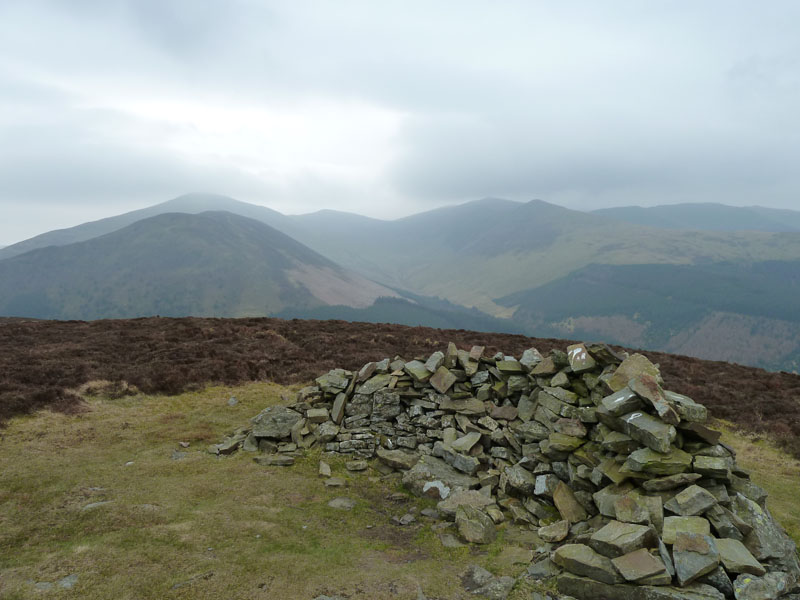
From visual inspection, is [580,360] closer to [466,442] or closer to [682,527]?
[466,442]

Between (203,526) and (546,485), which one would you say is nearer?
(203,526)

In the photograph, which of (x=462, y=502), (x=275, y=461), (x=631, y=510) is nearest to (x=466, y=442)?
(x=462, y=502)

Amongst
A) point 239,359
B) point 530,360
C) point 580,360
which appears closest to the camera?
point 580,360

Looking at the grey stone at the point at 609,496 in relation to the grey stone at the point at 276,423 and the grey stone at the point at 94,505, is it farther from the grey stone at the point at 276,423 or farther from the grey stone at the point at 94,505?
the grey stone at the point at 94,505

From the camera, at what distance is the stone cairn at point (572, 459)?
30.7ft

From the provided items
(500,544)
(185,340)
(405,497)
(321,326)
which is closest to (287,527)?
(405,497)

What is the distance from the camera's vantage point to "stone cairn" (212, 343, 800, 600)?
9.34 metres

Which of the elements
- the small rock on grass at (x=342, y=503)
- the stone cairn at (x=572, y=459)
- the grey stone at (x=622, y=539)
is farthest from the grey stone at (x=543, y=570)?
the small rock on grass at (x=342, y=503)

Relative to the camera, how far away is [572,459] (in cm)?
1391

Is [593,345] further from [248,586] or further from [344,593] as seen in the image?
[248,586]

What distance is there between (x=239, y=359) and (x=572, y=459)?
24.6 m

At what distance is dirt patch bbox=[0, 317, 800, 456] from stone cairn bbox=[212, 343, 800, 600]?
10.3 metres

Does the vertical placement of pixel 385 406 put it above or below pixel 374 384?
below

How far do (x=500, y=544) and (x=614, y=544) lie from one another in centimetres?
343
